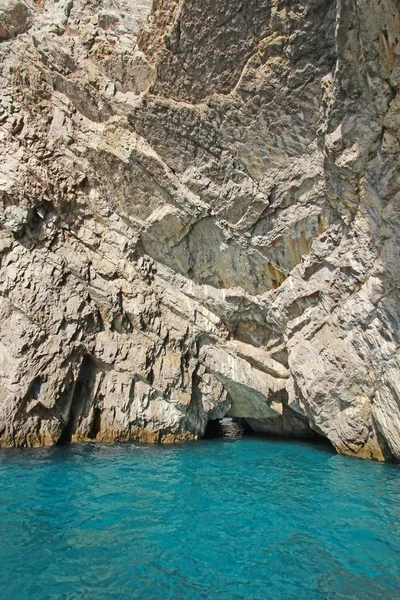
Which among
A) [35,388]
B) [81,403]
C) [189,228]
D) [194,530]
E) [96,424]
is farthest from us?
[189,228]

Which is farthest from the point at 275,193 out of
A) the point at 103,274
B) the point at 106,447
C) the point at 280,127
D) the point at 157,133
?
the point at 106,447

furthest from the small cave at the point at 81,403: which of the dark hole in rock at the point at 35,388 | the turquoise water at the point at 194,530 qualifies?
the turquoise water at the point at 194,530

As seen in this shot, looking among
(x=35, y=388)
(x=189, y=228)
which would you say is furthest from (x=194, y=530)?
(x=189, y=228)

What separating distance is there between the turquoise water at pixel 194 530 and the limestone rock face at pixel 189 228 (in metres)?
3.36

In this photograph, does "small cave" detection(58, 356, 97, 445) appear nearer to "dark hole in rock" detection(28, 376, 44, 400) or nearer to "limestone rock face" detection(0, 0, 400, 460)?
"limestone rock face" detection(0, 0, 400, 460)

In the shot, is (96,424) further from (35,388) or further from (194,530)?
(194,530)

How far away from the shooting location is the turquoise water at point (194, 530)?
5.71 metres

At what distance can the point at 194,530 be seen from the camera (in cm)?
764

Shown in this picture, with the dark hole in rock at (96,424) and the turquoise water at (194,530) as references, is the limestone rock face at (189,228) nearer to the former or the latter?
the dark hole in rock at (96,424)

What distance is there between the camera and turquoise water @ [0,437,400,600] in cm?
571

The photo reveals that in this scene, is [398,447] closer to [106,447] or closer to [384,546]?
[384,546]

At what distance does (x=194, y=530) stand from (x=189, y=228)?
12.9 metres

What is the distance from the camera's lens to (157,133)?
16.3 meters

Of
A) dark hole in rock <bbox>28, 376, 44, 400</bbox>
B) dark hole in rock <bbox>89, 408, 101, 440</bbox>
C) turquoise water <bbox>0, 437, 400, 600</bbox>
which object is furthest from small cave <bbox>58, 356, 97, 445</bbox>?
turquoise water <bbox>0, 437, 400, 600</bbox>
